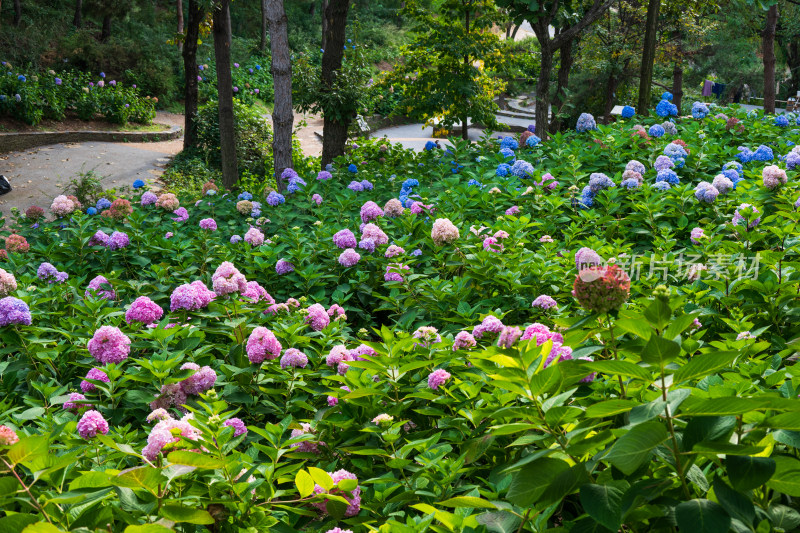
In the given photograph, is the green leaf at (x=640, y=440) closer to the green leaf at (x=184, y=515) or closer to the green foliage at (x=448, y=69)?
the green leaf at (x=184, y=515)

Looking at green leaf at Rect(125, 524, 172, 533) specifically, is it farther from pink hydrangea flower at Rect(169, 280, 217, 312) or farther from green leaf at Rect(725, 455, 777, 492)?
pink hydrangea flower at Rect(169, 280, 217, 312)

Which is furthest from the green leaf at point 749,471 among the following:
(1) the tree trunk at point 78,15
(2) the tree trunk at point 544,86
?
(1) the tree trunk at point 78,15

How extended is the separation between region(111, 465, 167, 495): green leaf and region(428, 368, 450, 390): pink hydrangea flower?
2.86 ft

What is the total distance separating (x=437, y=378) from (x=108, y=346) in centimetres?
130

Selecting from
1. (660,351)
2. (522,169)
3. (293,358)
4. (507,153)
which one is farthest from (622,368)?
(507,153)

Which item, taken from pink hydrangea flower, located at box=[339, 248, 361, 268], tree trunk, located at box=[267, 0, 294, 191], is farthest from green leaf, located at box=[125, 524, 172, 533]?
tree trunk, located at box=[267, 0, 294, 191]

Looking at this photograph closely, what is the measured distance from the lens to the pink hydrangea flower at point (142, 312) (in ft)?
8.94

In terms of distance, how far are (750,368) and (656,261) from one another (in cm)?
138

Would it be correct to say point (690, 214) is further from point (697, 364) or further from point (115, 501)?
point (115, 501)

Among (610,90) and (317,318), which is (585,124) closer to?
(317,318)

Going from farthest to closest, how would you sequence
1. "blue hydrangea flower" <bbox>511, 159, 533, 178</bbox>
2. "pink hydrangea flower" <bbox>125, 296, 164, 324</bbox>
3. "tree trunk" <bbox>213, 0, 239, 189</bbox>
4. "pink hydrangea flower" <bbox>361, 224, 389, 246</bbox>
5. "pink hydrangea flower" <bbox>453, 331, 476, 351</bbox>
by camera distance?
"tree trunk" <bbox>213, 0, 239, 189</bbox> → "blue hydrangea flower" <bbox>511, 159, 533, 178</bbox> → "pink hydrangea flower" <bbox>361, 224, 389, 246</bbox> → "pink hydrangea flower" <bbox>125, 296, 164, 324</bbox> → "pink hydrangea flower" <bbox>453, 331, 476, 351</bbox>

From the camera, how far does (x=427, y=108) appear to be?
31.8ft

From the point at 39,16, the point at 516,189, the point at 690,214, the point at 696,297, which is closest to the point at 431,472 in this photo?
the point at 696,297

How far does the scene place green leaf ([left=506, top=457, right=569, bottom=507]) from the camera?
122 centimetres
